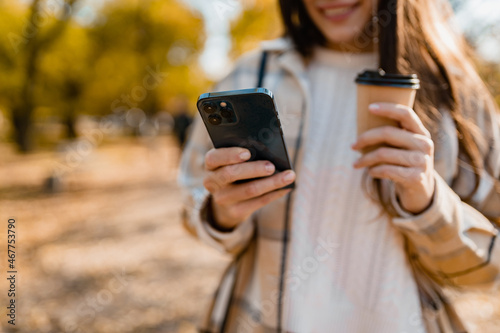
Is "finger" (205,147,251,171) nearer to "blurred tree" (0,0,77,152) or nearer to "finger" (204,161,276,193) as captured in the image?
"finger" (204,161,276,193)

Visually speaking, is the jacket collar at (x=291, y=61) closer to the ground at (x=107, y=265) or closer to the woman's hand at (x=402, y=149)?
the woman's hand at (x=402, y=149)

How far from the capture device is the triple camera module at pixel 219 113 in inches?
35.5

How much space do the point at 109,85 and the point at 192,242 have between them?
1194 cm

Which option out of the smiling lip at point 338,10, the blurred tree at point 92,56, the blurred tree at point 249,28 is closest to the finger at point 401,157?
the smiling lip at point 338,10

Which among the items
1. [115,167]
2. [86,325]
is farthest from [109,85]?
[86,325]

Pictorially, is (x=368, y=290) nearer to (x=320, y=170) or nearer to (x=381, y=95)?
(x=320, y=170)

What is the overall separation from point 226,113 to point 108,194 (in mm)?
8336

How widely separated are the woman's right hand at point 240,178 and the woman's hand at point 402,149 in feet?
0.75

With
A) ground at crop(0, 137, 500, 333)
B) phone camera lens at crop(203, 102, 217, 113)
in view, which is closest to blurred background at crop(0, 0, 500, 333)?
ground at crop(0, 137, 500, 333)

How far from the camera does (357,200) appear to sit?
123 centimetres

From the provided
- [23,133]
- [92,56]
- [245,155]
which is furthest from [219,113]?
[23,133]

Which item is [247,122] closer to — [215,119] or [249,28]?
[215,119]

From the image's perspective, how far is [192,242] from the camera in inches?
218

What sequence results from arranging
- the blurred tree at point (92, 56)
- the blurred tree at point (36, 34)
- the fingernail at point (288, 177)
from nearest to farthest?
1. the fingernail at point (288, 177)
2. the blurred tree at point (36, 34)
3. the blurred tree at point (92, 56)
